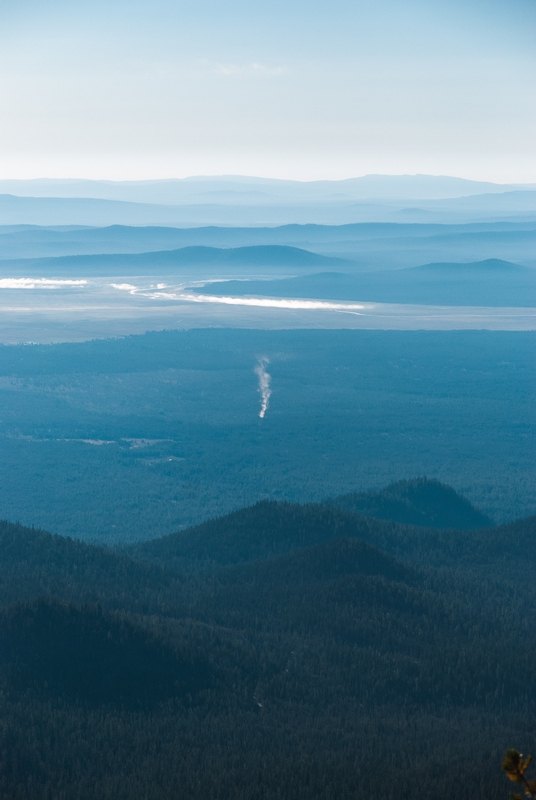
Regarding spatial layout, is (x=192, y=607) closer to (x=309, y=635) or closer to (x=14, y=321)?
(x=309, y=635)

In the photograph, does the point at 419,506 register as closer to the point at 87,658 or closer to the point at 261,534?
the point at 261,534

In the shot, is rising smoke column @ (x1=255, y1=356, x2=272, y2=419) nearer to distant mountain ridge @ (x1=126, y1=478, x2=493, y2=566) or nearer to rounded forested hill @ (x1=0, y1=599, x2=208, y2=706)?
distant mountain ridge @ (x1=126, y1=478, x2=493, y2=566)

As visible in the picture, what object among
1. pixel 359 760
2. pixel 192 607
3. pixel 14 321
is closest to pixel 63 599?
pixel 192 607

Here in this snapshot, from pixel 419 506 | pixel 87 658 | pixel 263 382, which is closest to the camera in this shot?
pixel 87 658

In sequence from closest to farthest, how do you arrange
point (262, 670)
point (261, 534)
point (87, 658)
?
point (87, 658) < point (262, 670) < point (261, 534)

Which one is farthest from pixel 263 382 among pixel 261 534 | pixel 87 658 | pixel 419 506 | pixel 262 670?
pixel 87 658

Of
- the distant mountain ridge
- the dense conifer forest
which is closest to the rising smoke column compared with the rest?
the distant mountain ridge

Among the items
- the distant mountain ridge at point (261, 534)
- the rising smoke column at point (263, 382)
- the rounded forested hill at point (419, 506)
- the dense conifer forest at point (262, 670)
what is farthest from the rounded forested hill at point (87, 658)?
the rising smoke column at point (263, 382)
